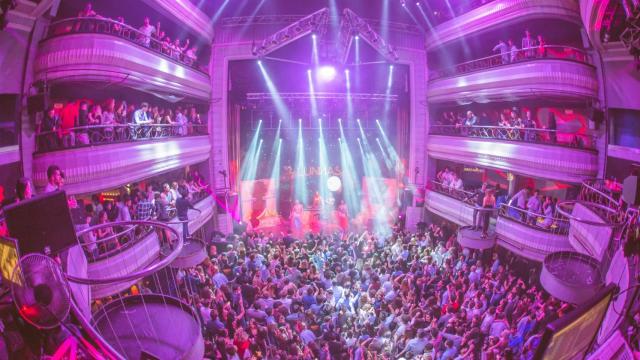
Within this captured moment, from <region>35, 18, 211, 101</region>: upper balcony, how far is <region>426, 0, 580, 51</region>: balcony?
1133 centimetres

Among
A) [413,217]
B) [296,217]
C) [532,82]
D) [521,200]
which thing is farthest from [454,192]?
[296,217]

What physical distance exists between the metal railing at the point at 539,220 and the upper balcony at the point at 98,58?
36.6 feet

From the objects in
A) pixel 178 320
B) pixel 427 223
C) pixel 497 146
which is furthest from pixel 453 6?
pixel 178 320

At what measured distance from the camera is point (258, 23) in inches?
616

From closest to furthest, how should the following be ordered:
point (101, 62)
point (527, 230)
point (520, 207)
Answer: point (101, 62) < point (527, 230) < point (520, 207)

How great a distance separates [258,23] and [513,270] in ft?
47.8

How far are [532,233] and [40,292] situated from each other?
11653 millimetres

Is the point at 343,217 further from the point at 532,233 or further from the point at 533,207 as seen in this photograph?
the point at 532,233

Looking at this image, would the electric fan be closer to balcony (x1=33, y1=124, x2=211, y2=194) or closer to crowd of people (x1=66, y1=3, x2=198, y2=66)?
balcony (x1=33, y1=124, x2=211, y2=194)

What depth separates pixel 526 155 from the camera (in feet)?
36.8

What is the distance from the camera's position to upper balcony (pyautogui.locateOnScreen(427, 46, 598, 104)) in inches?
401

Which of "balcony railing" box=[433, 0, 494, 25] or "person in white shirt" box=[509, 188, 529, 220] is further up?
"balcony railing" box=[433, 0, 494, 25]

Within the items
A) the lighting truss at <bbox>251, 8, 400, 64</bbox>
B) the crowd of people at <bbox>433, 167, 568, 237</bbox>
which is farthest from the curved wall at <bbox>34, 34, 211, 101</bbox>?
the crowd of people at <bbox>433, 167, 568, 237</bbox>

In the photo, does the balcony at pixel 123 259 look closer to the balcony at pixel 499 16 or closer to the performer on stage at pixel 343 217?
the performer on stage at pixel 343 217
